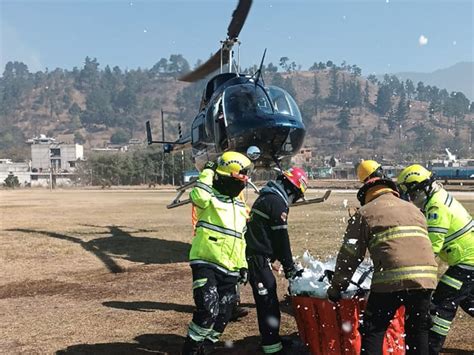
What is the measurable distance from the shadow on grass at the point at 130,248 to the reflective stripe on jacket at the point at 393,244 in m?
7.36

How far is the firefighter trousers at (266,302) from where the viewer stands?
5.28 metres

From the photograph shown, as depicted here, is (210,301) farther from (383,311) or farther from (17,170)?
(17,170)

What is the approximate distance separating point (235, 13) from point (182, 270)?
5613 mm

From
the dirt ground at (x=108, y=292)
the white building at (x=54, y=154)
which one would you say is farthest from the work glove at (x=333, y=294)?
the white building at (x=54, y=154)

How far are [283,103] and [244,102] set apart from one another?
80 cm

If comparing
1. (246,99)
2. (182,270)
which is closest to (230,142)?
(246,99)

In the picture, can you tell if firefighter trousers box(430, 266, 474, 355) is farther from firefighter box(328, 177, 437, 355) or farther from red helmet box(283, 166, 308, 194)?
red helmet box(283, 166, 308, 194)

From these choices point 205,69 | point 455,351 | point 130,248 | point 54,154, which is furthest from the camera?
point 54,154

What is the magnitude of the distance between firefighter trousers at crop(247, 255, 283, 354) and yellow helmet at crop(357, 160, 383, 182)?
1.35 metres

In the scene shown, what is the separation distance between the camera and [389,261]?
4203 mm

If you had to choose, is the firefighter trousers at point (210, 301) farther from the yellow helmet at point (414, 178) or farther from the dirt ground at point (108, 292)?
the yellow helmet at point (414, 178)

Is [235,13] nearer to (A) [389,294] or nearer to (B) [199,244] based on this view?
(B) [199,244]

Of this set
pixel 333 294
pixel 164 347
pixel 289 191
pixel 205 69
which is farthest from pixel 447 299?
pixel 205 69

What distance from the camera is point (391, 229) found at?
4.20m
